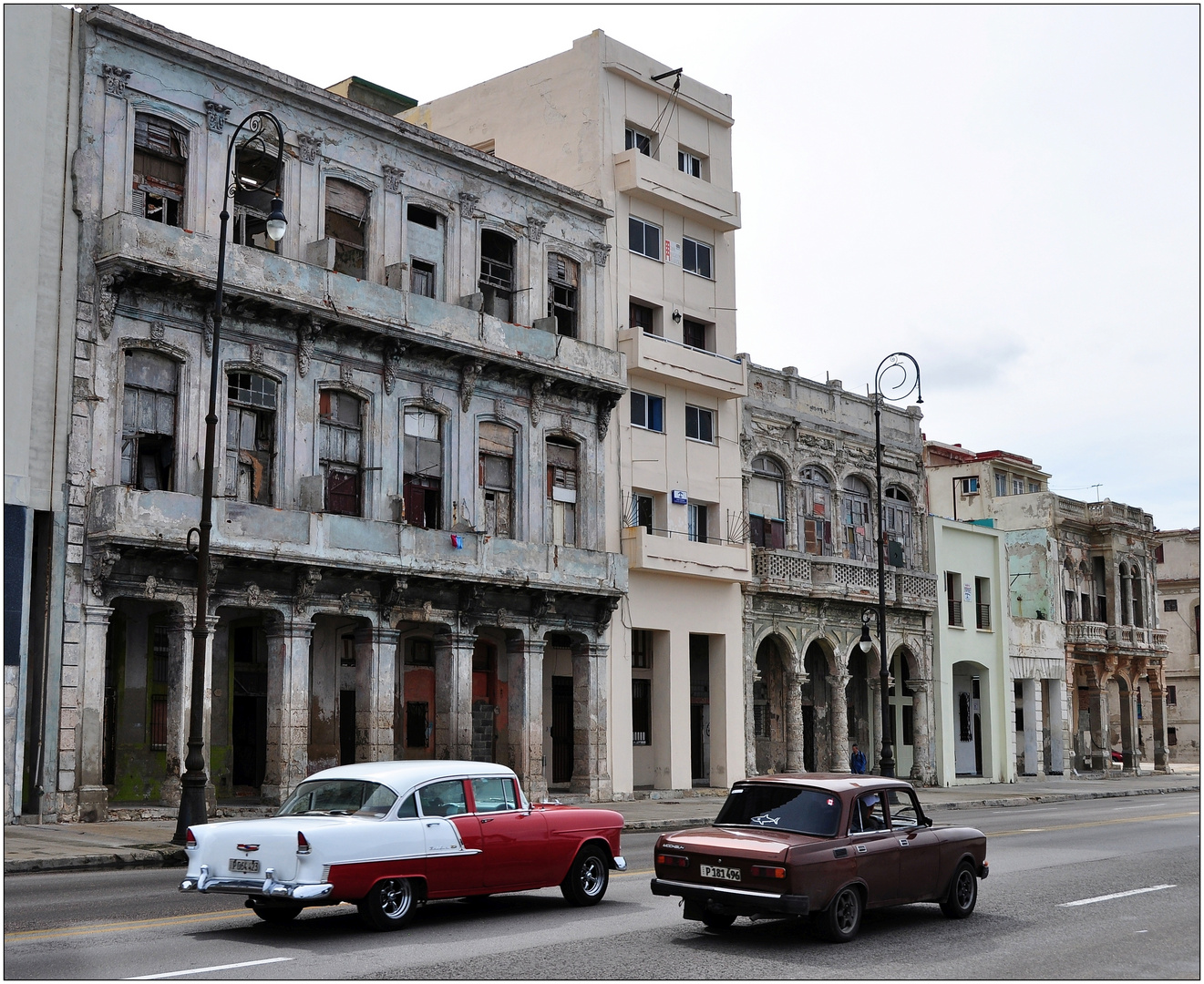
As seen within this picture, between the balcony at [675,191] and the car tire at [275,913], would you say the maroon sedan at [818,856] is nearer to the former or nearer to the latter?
the car tire at [275,913]

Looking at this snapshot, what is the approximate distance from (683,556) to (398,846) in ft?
81.1

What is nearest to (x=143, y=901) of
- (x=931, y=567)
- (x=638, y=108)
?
(x=638, y=108)

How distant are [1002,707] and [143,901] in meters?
41.2

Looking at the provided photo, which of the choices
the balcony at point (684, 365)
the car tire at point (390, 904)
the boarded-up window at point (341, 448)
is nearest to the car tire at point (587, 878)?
the car tire at point (390, 904)

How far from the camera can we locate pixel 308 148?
96.0ft

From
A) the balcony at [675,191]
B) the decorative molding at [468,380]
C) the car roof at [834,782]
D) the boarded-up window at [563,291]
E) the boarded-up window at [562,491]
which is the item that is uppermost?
the balcony at [675,191]

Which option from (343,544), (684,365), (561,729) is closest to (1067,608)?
(684,365)

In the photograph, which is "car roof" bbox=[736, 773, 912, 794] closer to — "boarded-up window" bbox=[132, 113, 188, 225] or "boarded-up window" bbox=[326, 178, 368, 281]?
"boarded-up window" bbox=[132, 113, 188, 225]

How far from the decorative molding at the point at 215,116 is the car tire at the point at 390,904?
63.7ft

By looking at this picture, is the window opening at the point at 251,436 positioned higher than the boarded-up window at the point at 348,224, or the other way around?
the boarded-up window at the point at 348,224

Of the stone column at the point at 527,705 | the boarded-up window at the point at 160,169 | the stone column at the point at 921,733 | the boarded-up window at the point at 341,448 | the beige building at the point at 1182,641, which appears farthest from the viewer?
the beige building at the point at 1182,641

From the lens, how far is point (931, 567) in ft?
156

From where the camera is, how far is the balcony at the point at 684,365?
36438 millimetres

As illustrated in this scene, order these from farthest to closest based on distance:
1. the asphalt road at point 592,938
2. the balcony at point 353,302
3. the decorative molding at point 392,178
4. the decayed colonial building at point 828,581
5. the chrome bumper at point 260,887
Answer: the decayed colonial building at point 828,581
the decorative molding at point 392,178
the balcony at point 353,302
the chrome bumper at point 260,887
the asphalt road at point 592,938
